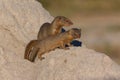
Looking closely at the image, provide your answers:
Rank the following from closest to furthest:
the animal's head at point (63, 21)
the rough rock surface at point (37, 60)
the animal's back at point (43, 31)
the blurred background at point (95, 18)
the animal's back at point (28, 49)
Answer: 1. the rough rock surface at point (37, 60)
2. the animal's back at point (28, 49)
3. the animal's back at point (43, 31)
4. the animal's head at point (63, 21)
5. the blurred background at point (95, 18)

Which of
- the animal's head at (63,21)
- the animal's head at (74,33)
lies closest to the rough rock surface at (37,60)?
the animal's head at (63,21)

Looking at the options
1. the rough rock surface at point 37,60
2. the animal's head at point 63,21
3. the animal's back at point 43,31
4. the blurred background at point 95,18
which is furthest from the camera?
the blurred background at point 95,18

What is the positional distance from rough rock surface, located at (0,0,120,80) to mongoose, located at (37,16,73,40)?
0.29 feet

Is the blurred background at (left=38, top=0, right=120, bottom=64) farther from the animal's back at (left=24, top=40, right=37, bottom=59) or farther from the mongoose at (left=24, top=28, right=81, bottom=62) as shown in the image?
the animal's back at (left=24, top=40, right=37, bottom=59)

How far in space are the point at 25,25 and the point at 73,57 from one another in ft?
3.95

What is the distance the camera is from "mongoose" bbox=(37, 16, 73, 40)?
11.1 meters

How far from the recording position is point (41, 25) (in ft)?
36.8

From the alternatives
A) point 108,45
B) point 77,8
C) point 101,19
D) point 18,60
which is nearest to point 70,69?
point 18,60

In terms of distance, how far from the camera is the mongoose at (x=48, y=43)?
10.7 meters

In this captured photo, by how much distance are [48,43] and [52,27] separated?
24.4 inches

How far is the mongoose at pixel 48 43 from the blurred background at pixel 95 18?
1057cm

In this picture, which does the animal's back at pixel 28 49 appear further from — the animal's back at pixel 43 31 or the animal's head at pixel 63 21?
the animal's head at pixel 63 21

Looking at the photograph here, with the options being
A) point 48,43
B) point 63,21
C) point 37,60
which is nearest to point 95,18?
point 63,21

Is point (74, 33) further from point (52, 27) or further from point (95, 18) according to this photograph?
point (95, 18)
